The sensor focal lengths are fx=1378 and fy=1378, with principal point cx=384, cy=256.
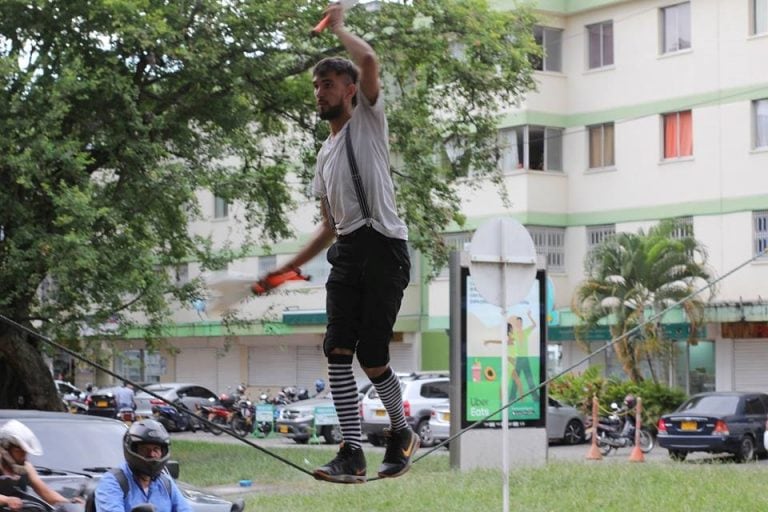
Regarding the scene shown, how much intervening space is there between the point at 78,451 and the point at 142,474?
10.1 feet

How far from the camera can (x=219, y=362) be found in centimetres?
5494

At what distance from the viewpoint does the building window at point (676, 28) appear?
1474 inches

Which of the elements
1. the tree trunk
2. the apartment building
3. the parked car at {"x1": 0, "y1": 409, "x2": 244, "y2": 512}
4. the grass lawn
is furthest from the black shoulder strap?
the apartment building

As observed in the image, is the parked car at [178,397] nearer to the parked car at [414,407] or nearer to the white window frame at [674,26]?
the parked car at [414,407]

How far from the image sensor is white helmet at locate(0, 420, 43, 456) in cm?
1045

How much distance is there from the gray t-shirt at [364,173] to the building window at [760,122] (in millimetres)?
31159

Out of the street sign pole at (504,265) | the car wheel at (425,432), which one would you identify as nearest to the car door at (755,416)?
the car wheel at (425,432)

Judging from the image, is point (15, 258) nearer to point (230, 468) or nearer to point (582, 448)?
point (230, 468)

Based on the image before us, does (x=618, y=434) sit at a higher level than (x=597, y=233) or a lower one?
lower

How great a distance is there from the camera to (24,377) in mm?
26656

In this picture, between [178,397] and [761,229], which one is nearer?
[761,229]

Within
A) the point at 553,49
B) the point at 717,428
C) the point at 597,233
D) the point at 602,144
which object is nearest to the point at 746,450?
the point at 717,428

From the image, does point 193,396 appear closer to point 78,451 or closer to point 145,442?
point 78,451

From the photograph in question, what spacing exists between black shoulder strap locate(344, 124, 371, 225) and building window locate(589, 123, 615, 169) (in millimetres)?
34355
